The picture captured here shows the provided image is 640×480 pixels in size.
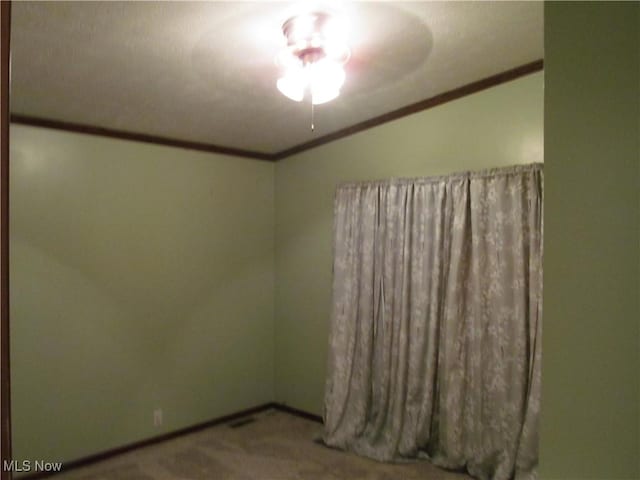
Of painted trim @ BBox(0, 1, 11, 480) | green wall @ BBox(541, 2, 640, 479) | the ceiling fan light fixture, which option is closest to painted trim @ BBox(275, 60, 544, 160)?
the ceiling fan light fixture

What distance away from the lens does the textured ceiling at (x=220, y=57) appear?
1.97 meters

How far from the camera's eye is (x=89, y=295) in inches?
127

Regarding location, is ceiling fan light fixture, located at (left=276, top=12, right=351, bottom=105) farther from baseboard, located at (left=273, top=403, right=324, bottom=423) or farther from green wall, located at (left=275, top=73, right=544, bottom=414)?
baseboard, located at (left=273, top=403, right=324, bottom=423)

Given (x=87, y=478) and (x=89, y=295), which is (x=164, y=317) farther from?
(x=87, y=478)

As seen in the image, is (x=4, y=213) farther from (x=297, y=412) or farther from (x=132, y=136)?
(x=297, y=412)

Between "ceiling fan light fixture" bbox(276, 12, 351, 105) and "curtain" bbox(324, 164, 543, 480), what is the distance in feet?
4.13

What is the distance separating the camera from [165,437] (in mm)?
3588

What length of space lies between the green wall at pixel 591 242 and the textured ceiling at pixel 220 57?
137 cm

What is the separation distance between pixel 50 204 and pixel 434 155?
8.80ft

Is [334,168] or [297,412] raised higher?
[334,168]

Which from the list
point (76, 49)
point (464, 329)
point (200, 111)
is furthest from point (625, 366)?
point (200, 111)

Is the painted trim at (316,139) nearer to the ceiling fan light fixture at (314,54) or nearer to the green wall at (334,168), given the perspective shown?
the green wall at (334,168)

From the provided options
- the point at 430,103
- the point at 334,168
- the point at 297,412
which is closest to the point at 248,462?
the point at 297,412

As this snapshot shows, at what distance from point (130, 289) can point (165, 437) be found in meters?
1.22
